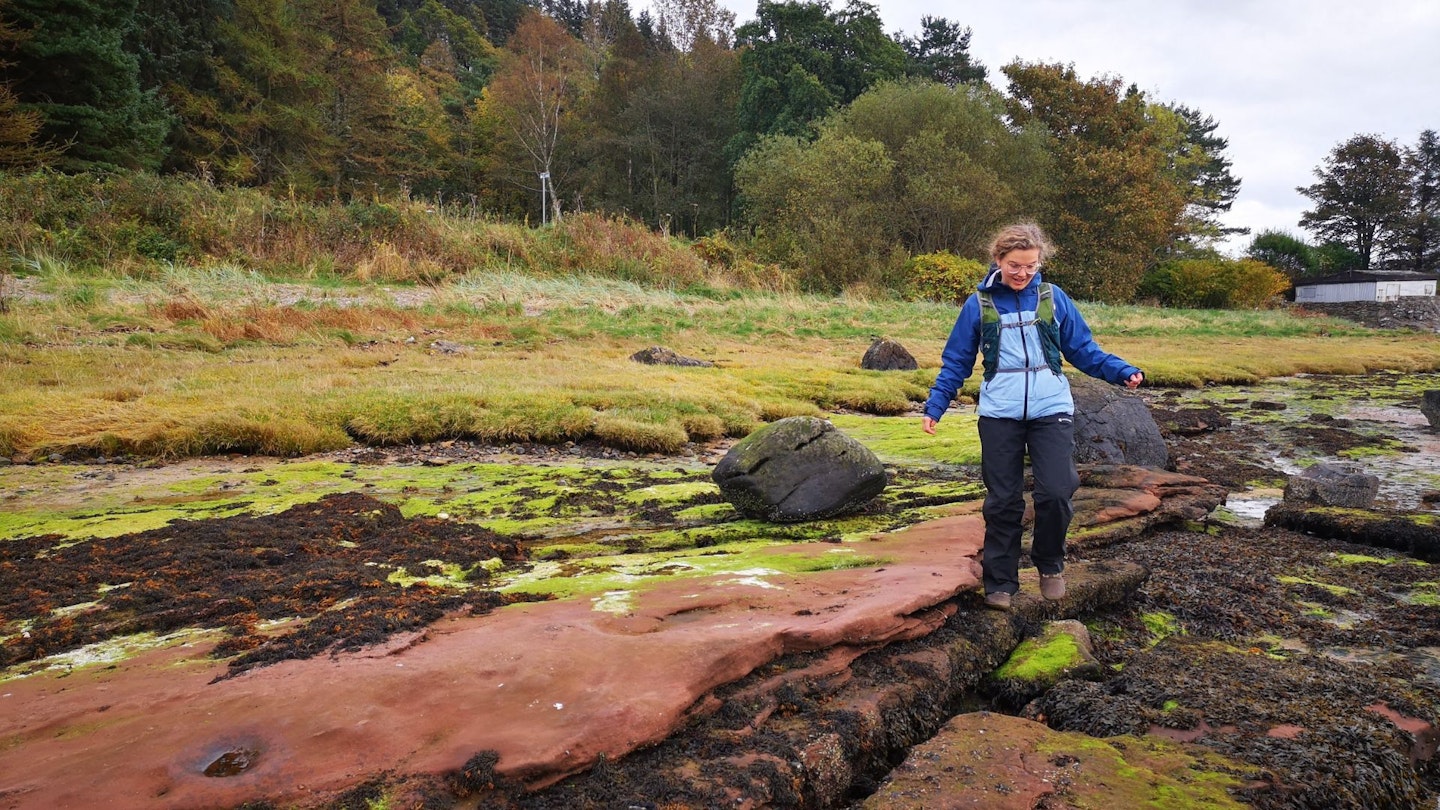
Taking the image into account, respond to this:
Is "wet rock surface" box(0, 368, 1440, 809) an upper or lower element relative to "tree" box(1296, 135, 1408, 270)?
lower

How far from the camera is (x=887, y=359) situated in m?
14.7

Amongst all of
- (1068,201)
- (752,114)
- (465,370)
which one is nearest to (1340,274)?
(1068,201)

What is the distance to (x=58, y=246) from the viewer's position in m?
17.0

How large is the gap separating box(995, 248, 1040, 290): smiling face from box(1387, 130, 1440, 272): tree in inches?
2626

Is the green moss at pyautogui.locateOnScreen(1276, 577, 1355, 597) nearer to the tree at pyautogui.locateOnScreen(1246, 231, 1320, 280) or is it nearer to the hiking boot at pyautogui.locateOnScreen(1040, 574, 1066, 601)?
the hiking boot at pyautogui.locateOnScreen(1040, 574, 1066, 601)

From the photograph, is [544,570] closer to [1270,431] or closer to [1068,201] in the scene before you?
[1270,431]

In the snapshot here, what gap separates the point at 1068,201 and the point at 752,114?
1802cm

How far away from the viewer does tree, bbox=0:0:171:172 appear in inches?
Answer: 853

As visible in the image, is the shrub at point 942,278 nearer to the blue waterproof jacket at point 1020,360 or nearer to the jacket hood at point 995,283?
the blue waterproof jacket at point 1020,360

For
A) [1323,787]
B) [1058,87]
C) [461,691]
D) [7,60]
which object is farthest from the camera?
[1058,87]

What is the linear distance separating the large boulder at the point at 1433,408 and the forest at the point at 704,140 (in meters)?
19.2

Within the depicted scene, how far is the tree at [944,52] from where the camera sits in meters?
65.7

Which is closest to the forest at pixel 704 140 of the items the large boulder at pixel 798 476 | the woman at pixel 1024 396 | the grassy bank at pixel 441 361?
the grassy bank at pixel 441 361

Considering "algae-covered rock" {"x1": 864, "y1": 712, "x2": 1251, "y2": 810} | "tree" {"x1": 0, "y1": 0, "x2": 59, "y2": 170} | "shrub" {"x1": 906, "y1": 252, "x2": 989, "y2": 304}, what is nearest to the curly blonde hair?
"algae-covered rock" {"x1": 864, "y1": 712, "x2": 1251, "y2": 810}
